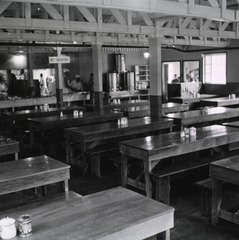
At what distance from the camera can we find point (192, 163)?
6.33 metres

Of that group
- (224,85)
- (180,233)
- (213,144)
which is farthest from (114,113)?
(224,85)

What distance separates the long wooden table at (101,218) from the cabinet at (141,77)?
16.7 m

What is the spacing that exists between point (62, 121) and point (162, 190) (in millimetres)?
4352

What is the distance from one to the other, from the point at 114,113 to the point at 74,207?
23.6ft

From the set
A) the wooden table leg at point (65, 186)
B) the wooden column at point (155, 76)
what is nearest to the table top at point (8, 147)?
the wooden table leg at point (65, 186)

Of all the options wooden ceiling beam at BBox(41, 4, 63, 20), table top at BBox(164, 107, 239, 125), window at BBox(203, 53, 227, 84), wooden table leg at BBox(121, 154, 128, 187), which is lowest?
wooden table leg at BBox(121, 154, 128, 187)

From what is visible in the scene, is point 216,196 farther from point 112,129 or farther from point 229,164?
point 112,129

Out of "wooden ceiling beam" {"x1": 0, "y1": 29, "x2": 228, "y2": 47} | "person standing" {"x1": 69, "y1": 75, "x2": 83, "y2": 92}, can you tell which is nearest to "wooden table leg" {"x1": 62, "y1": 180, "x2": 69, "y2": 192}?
"wooden ceiling beam" {"x1": 0, "y1": 29, "x2": 228, "y2": 47}

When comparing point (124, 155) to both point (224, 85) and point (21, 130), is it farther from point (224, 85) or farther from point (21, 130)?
point (224, 85)

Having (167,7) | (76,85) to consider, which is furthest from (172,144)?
(76,85)

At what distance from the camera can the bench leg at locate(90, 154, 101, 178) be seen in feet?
25.0

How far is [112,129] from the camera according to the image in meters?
7.77

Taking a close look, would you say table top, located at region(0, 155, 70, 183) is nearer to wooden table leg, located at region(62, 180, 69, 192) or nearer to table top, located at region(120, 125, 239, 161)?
wooden table leg, located at region(62, 180, 69, 192)

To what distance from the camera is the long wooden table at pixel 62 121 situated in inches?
362
